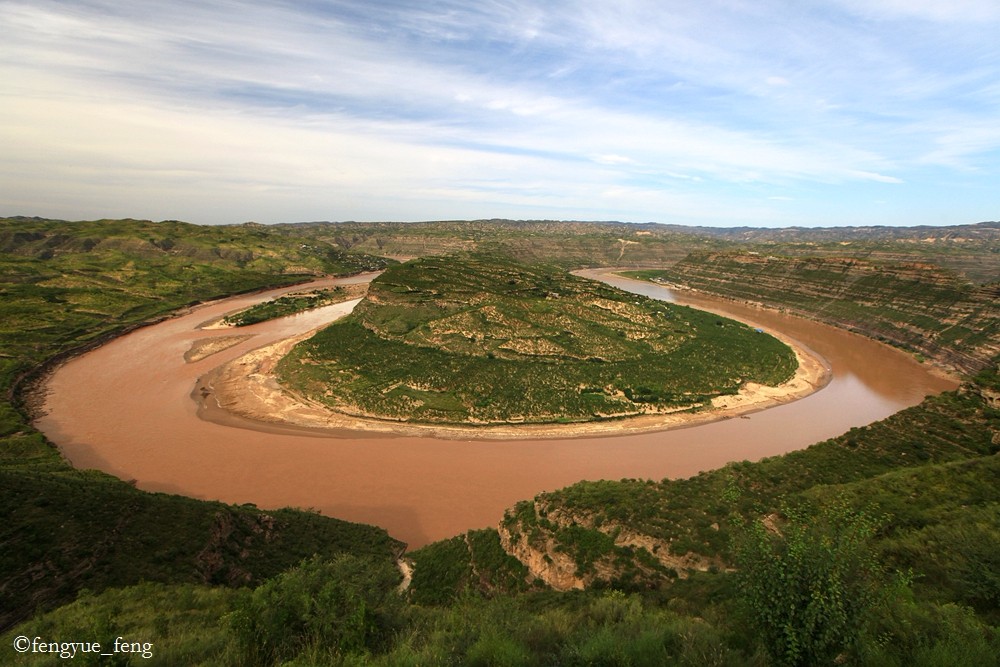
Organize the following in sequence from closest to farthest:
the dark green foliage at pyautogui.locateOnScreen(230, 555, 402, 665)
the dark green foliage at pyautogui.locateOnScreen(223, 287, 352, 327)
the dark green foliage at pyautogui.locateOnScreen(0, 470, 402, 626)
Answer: the dark green foliage at pyautogui.locateOnScreen(230, 555, 402, 665) → the dark green foliage at pyautogui.locateOnScreen(0, 470, 402, 626) → the dark green foliage at pyautogui.locateOnScreen(223, 287, 352, 327)

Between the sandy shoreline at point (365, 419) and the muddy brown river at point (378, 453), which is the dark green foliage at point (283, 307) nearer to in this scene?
the muddy brown river at point (378, 453)

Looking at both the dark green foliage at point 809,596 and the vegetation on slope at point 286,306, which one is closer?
the dark green foliage at point 809,596

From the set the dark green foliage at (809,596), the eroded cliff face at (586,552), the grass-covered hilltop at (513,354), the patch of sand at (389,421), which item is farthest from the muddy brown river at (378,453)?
the dark green foliage at (809,596)

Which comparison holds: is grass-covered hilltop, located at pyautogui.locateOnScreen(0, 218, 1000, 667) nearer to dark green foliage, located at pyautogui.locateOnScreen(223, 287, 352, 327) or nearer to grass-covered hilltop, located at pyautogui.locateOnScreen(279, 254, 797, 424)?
grass-covered hilltop, located at pyautogui.locateOnScreen(279, 254, 797, 424)

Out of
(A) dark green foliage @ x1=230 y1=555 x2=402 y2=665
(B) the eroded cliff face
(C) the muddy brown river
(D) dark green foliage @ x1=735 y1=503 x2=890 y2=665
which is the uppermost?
(D) dark green foliage @ x1=735 y1=503 x2=890 y2=665

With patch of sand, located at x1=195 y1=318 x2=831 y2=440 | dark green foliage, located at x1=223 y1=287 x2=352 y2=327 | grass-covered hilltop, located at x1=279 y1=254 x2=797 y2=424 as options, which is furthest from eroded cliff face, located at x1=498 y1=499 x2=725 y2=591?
dark green foliage, located at x1=223 y1=287 x2=352 y2=327

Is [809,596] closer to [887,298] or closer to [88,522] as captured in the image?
[88,522]

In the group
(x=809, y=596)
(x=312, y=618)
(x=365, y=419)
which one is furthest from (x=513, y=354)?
(x=809, y=596)
